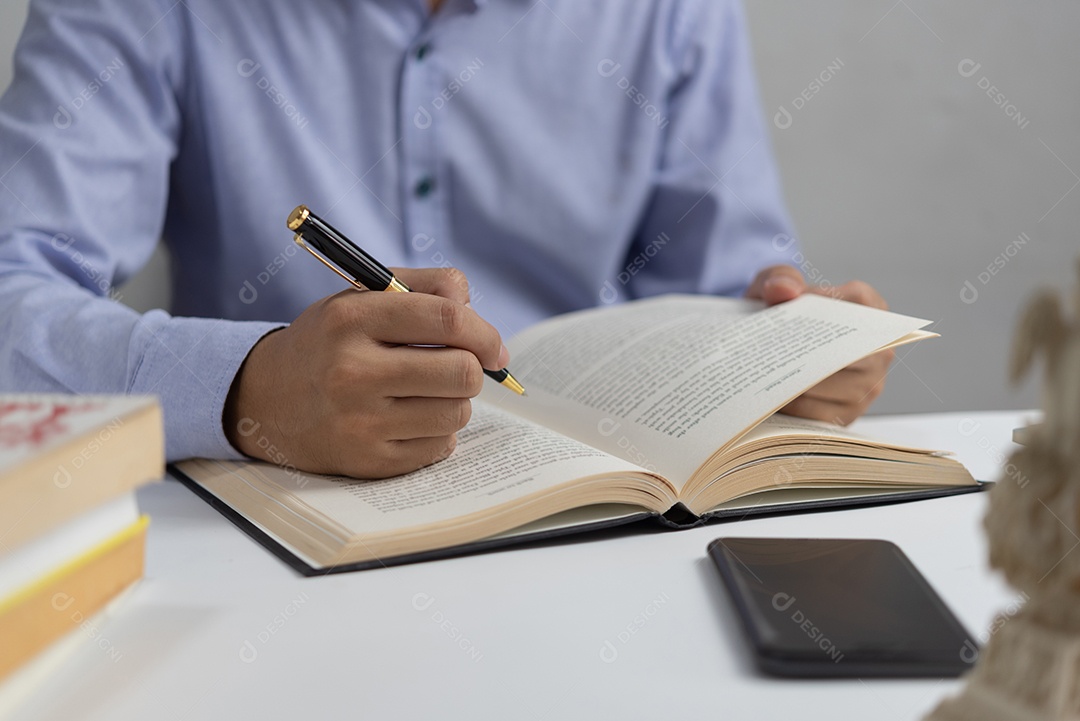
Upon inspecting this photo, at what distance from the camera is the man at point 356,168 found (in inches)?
30.9

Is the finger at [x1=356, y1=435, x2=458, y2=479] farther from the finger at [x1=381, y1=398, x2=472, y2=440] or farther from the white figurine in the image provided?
the white figurine

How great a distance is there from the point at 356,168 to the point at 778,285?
1.84ft

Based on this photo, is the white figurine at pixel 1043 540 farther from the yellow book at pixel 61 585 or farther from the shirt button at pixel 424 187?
the shirt button at pixel 424 187

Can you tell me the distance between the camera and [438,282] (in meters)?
0.69

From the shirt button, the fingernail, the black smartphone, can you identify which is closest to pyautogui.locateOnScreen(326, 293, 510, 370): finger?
the black smartphone

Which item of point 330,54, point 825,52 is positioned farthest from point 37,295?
point 825,52

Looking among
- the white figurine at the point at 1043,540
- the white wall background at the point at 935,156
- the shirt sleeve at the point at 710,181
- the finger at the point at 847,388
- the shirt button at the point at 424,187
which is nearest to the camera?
the white figurine at the point at 1043,540

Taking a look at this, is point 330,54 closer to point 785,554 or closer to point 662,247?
point 662,247

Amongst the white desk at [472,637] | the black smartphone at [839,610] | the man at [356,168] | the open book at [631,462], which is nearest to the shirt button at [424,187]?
the man at [356,168]

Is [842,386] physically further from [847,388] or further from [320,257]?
[320,257]

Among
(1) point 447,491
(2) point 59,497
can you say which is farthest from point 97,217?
(2) point 59,497

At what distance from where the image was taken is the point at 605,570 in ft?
1.75

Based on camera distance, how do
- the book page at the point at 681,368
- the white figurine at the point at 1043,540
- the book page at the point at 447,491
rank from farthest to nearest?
the book page at the point at 681,368, the book page at the point at 447,491, the white figurine at the point at 1043,540

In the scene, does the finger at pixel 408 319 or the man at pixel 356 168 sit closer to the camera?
the finger at pixel 408 319
